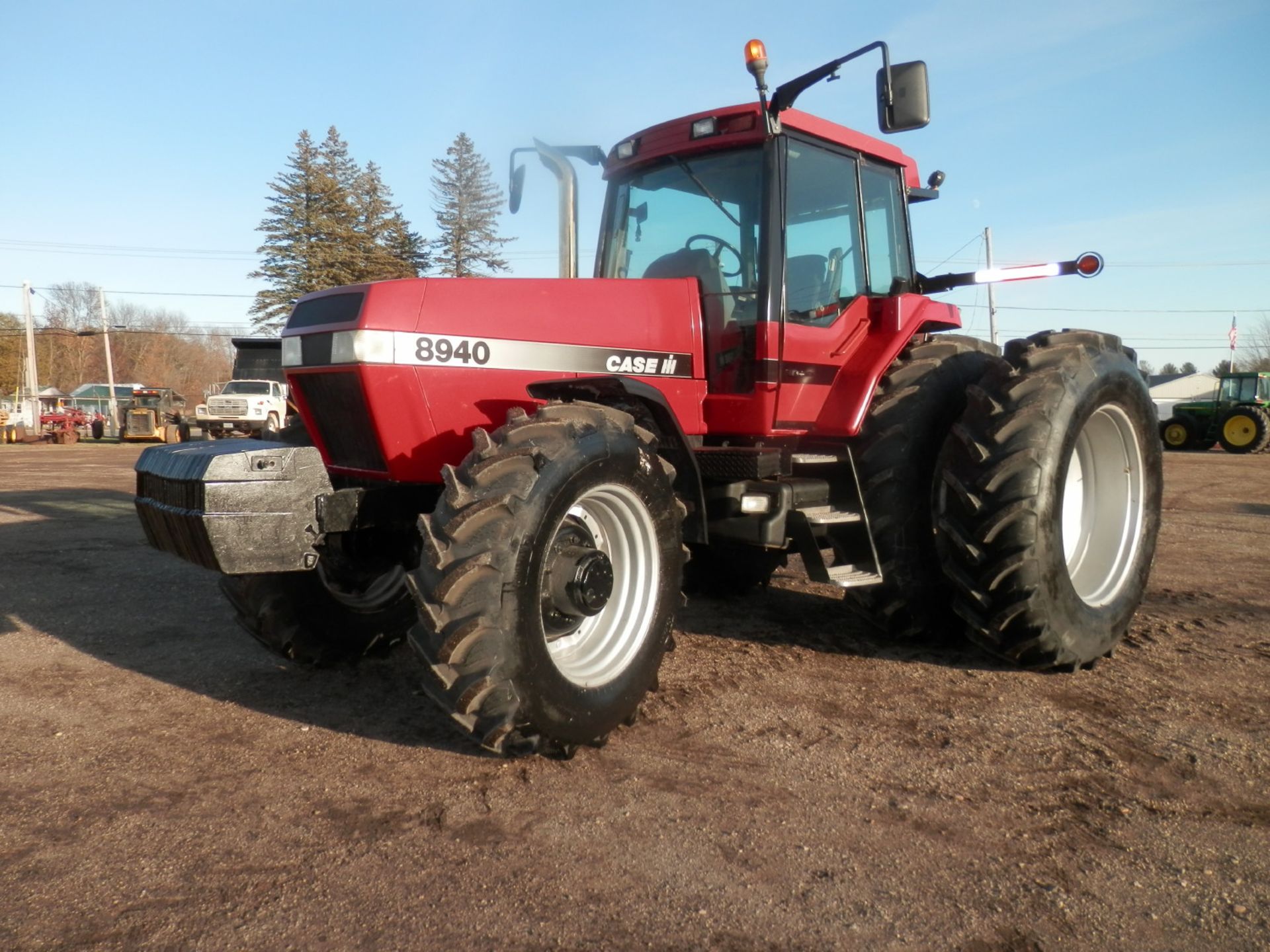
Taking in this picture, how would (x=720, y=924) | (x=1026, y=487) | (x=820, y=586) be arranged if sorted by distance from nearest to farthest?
(x=720, y=924), (x=1026, y=487), (x=820, y=586)

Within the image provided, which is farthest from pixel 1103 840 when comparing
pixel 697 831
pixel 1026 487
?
pixel 1026 487

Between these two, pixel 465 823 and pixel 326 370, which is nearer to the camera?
pixel 465 823

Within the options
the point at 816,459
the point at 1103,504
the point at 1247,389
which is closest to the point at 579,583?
the point at 816,459

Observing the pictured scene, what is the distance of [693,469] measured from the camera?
13.2ft

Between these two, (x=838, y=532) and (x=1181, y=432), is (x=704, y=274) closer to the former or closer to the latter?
(x=838, y=532)

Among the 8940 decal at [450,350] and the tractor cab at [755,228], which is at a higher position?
the tractor cab at [755,228]

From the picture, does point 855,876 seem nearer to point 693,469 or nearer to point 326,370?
point 693,469

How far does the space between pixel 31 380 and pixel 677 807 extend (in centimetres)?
4805

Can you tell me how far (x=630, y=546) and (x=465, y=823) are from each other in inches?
49.8

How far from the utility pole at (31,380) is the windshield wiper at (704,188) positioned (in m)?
36.0

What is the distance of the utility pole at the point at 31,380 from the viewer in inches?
1389

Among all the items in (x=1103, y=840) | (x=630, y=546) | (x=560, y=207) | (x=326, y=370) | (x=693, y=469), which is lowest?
(x=1103, y=840)

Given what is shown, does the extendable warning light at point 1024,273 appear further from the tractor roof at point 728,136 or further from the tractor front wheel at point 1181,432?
the tractor front wheel at point 1181,432

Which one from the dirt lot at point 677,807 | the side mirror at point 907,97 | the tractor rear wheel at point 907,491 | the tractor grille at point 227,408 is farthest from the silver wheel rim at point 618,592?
the tractor grille at point 227,408
